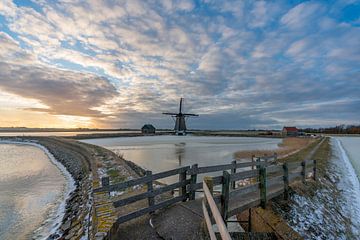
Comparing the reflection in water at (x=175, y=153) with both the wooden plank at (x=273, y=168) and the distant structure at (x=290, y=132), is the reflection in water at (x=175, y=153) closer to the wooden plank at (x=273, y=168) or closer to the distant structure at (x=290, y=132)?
the wooden plank at (x=273, y=168)

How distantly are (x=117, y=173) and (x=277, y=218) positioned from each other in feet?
30.5

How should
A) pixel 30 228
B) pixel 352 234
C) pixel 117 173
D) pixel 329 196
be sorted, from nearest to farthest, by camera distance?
pixel 352 234 < pixel 30 228 < pixel 329 196 < pixel 117 173

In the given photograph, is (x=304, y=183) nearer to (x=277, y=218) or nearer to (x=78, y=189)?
(x=277, y=218)

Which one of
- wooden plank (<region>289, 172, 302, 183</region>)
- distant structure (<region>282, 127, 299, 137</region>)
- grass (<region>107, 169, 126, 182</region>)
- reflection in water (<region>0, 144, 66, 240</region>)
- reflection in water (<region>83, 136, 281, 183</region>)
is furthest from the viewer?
distant structure (<region>282, 127, 299, 137</region>)

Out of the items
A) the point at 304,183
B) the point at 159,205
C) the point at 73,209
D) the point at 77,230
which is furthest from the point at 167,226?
the point at 304,183

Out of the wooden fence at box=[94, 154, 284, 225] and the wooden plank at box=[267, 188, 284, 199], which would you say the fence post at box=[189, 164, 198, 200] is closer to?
the wooden fence at box=[94, 154, 284, 225]

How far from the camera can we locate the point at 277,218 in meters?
6.40

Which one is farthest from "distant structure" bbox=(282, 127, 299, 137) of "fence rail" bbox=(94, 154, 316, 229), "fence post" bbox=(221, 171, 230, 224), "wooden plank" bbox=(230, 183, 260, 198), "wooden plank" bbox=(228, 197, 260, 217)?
"fence post" bbox=(221, 171, 230, 224)

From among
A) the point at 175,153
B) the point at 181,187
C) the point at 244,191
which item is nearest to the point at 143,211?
the point at 181,187

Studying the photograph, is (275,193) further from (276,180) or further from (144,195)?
(144,195)

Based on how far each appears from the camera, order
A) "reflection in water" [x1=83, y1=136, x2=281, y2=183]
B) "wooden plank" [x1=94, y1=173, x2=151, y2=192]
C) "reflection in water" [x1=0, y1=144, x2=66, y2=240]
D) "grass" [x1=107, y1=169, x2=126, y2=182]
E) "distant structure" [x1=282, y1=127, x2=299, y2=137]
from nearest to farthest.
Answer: "wooden plank" [x1=94, y1=173, x2=151, y2=192]
"reflection in water" [x1=0, y1=144, x2=66, y2=240]
"grass" [x1=107, y1=169, x2=126, y2=182]
"reflection in water" [x1=83, y1=136, x2=281, y2=183]
"distant structure" [x1=282, y1=127, x2=299, y2=137]

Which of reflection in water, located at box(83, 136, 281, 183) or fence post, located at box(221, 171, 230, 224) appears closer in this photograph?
fence post, located at box(221, 171, 230, 224)

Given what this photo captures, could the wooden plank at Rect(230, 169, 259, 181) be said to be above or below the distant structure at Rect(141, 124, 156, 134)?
below

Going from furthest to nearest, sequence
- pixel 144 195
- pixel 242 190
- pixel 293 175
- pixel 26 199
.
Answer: pixel 26 199
pixel 293 175
pixel 242 190
pixel 144 195
